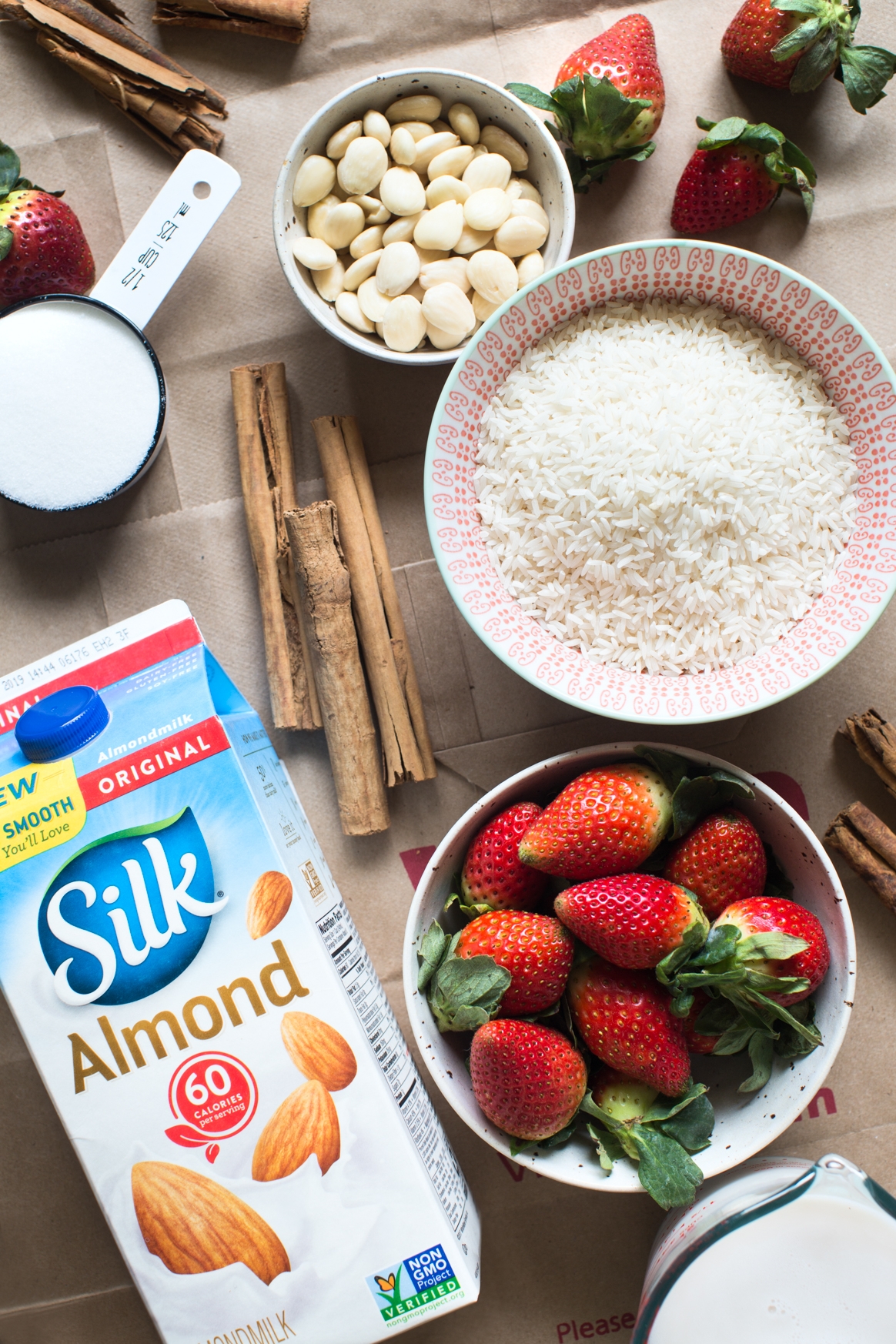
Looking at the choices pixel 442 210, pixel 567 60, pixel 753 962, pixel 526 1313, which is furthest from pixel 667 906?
pixel 567 60

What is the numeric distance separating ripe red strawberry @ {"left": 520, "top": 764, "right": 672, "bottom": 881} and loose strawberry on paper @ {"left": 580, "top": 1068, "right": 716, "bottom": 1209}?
22 cm

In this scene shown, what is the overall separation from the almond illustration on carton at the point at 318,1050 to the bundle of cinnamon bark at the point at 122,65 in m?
1.01

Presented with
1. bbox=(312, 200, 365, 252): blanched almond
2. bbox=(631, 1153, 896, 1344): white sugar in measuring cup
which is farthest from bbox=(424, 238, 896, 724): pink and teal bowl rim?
bbox=(631, 1153, 896, 1344): white sugar in measuring cup

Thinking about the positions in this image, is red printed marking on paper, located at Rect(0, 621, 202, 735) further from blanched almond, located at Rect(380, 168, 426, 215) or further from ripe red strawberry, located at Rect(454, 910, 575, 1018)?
blanched almond, located at Rect(380, 168, 426, 215)

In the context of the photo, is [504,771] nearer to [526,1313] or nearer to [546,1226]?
[546,1226]

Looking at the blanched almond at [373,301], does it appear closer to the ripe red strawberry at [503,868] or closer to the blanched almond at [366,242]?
the blanched almond at [366,242]

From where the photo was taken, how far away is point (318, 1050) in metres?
0.86

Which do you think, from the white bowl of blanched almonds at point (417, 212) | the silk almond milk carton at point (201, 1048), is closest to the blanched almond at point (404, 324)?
the white bowl of blanched almonds at point (417, 212)

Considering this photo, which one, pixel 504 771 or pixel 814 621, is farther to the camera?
pixel 504 771

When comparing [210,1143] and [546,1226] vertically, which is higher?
[210,1143]

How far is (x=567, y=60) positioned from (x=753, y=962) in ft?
3.36

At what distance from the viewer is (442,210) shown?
1000 mm

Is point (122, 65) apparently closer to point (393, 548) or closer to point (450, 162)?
point (450, 162)

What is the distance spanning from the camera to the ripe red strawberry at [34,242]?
1.00 m
